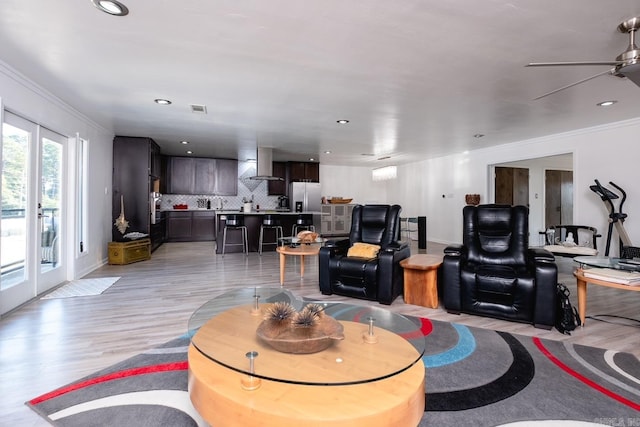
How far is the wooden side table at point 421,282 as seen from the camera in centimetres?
335

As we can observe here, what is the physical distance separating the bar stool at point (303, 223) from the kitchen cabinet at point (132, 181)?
9.87 feet

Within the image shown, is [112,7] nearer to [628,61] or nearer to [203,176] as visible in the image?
[628,61]

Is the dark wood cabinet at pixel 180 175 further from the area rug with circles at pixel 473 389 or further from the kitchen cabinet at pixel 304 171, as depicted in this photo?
the area rug with circles at pixel 473 389

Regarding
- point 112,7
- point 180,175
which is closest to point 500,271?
point 112,7

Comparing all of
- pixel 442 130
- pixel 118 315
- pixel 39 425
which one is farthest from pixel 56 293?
pixel 442 130

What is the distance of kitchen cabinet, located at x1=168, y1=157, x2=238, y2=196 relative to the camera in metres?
8.80

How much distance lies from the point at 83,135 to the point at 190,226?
14.7ft

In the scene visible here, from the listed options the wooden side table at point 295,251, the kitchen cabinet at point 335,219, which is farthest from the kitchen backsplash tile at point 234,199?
the wooden side table at point 295,251

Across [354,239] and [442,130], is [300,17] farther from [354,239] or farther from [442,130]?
[442,130]

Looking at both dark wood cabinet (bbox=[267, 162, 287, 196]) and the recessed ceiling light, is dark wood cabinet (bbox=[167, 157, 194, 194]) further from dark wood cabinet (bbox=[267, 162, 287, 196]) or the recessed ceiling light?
the recessed ceiling light

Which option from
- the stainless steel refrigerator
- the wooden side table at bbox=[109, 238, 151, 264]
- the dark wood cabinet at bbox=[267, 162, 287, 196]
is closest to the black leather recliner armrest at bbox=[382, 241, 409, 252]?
the wooden side table at bbox=[109, 238, 151, 264]

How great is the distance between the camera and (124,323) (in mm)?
2867

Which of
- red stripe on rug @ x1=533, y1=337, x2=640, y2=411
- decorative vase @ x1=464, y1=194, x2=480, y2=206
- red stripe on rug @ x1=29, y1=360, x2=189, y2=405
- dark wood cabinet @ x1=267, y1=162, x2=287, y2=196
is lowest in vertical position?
red stripe on rug @ x1=533, y1=337, x2=640, y2=411

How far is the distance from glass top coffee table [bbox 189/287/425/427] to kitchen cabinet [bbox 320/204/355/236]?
Result: 8061mm
